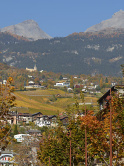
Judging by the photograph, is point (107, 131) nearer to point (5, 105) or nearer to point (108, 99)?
point (5, 105)

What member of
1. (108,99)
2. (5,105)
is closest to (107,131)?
(5,105)

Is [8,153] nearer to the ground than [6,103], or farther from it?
nearer to the ground

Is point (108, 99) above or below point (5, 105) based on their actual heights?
above

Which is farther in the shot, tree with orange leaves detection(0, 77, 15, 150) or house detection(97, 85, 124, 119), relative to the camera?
tree with orange leaves detection(0, 77, 15, 150)

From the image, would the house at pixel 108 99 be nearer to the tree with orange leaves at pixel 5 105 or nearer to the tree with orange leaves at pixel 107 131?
the tree with orange leaves at pixel 107 131

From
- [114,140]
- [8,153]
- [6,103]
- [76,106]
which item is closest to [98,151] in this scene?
[114,140]

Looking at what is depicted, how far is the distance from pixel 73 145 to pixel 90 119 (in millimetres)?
11878

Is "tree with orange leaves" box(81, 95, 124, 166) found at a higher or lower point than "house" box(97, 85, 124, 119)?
lower

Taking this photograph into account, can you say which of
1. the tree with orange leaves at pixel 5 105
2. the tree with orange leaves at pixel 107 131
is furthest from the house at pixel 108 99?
the tree with orange leaves at pixel 5 105

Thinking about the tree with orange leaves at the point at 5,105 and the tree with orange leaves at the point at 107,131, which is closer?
the tree with orange leaves at the point at 107,131

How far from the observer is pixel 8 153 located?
398 ft

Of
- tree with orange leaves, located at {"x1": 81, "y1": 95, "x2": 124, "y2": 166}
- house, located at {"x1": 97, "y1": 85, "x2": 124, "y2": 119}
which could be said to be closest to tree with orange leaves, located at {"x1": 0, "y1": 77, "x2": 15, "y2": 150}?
tree with orange leaves, located at {"x1": 81, "y1": 95, "x2": 124, "y2": 166}

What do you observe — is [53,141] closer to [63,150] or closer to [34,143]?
[63,150]

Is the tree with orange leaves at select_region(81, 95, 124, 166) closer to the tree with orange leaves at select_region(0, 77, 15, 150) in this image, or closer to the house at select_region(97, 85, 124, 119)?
the house at select_region(97, 85, 124, 119)
